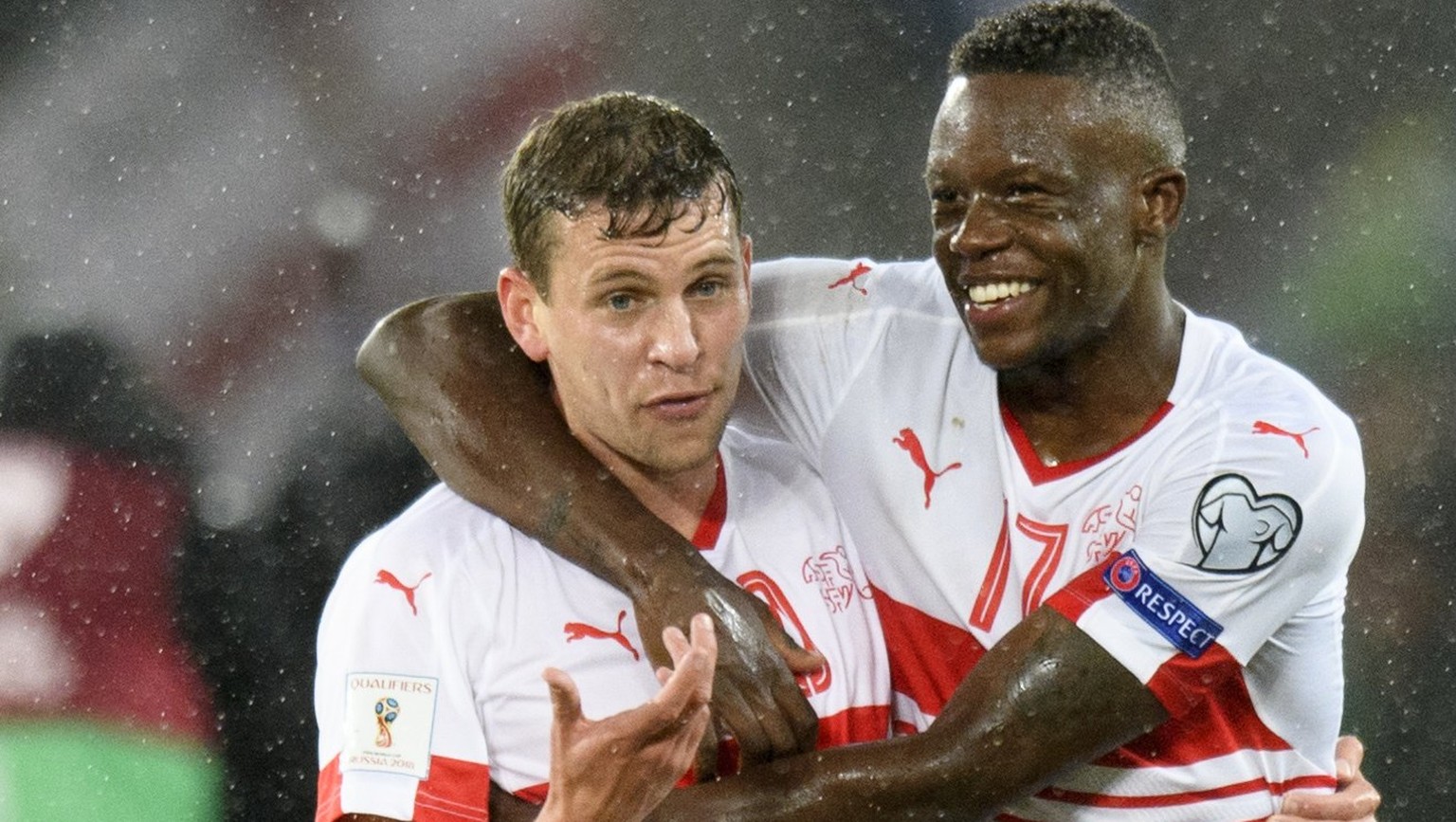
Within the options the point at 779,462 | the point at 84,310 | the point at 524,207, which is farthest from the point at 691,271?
the point at 84,310

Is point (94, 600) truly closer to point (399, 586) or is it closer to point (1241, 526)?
point (399, 586)

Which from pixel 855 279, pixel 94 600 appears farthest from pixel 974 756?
pixel 94 600

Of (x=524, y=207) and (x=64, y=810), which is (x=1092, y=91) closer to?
(x=524, y=207)

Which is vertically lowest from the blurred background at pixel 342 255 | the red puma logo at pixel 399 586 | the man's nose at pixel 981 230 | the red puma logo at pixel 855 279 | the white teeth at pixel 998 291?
the red puma logo at pixel 399 586

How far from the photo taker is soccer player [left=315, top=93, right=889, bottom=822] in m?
1.66

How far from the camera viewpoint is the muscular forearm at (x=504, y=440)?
1727mm

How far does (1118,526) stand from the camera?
1.80 meters

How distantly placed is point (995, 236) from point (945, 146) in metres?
0.12

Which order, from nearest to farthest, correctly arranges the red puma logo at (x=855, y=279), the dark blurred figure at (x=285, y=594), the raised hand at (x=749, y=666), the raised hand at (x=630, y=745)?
the raised hand at (x=630, y=745) < the raised hand at (x=749, y=666) < the red puma logo at (x=855, y=279) < the dark blurred figure at (x=285, y=594)

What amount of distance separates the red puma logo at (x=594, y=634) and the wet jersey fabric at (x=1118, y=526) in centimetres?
30

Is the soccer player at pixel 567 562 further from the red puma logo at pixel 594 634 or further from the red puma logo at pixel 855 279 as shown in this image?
the red puma logo at pixel 855 279

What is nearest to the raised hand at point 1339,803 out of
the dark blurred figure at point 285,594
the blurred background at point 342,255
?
the blurred background at point 342,255

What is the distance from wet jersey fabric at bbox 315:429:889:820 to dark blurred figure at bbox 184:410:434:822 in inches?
55.6

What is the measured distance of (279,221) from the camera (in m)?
3.30
